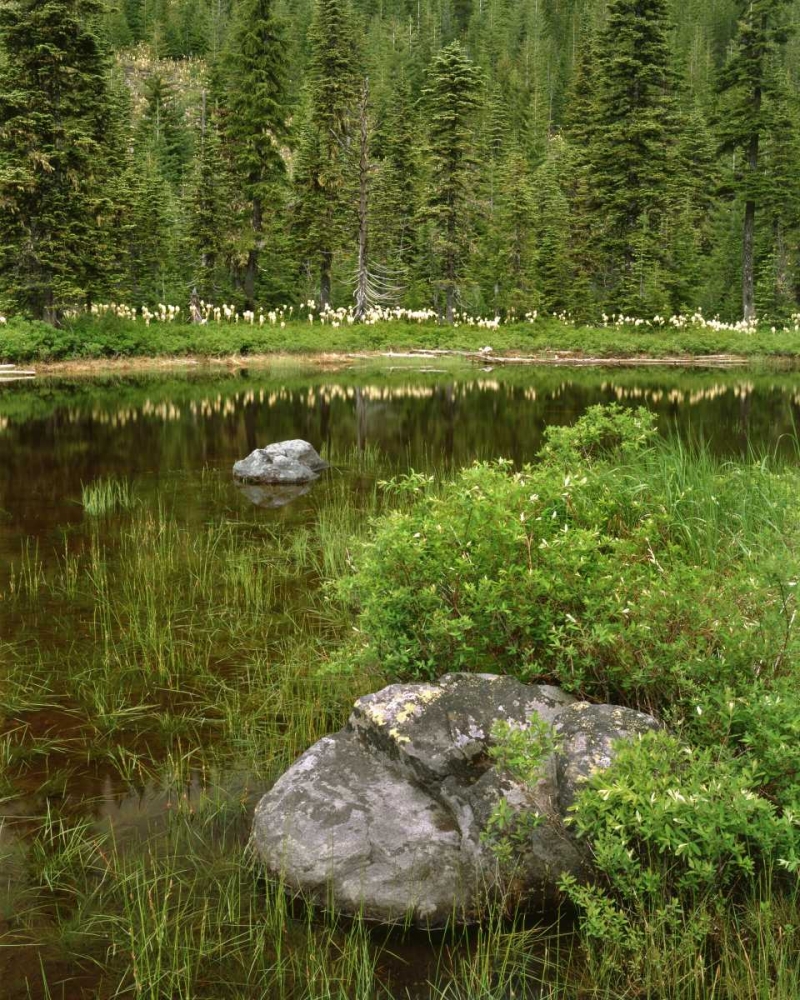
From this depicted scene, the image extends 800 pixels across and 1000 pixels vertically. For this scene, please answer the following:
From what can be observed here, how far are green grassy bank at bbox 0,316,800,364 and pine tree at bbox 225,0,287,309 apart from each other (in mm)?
4871

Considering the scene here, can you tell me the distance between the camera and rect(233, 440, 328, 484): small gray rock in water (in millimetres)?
12828

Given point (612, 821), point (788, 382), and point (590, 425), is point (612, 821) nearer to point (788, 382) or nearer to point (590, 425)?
point (590, 425)

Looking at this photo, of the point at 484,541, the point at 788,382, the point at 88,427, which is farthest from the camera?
the point at 788,382

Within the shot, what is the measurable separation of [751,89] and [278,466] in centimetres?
4061

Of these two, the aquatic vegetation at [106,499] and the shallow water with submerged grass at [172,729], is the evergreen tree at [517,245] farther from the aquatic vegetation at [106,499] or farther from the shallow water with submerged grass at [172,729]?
the aquatic vegetation at [106,499]

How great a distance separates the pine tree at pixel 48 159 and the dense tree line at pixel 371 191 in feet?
0.25

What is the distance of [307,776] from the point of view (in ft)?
13.5

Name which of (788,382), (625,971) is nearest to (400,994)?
(625,971)

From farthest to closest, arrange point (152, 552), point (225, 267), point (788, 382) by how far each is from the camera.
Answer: point (225, 267)
point (788, 382)
point (152, 552)

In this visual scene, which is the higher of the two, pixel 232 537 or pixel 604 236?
pixel 604 236

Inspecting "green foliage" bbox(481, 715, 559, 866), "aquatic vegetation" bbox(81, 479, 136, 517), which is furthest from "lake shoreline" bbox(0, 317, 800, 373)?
"green foliage" bbox(481, 715, 559, 866)

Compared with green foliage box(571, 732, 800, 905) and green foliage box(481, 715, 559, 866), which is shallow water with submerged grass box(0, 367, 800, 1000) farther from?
green foliage box(571, 732, 800, 905)

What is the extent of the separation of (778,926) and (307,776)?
2047 mm

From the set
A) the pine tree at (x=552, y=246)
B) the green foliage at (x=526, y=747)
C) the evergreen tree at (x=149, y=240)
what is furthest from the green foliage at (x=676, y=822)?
the pine tree at (x=552, y=246)
